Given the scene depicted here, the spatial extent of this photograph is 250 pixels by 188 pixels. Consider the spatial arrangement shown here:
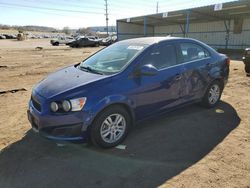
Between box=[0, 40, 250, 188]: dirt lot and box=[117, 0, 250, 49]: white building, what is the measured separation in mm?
17107

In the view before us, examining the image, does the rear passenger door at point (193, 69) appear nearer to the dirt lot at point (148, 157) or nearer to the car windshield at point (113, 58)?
the dirt lot at point (148, 157)

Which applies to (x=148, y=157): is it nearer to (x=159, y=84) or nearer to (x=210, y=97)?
(x=159, y=84)

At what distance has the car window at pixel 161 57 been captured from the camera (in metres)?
4.04

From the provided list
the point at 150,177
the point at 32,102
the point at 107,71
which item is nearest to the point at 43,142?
the point at 32,102

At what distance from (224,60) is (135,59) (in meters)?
2.70

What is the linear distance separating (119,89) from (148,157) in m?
1.10

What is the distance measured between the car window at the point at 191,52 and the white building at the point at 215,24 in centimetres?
1575

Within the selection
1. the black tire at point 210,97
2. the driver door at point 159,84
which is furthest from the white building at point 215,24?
the driver door at point 159,84

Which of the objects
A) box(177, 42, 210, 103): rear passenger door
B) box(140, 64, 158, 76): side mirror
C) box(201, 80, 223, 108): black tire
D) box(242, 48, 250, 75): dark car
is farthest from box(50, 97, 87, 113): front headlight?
box(242, 48, 250, 75): dark car

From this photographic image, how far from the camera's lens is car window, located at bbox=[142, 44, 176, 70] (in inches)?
159

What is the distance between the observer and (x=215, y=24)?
27.7m

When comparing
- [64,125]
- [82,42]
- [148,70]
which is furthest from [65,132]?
[82,42]

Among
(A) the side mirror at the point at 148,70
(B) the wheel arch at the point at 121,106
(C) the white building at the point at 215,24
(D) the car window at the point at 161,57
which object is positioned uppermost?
(C) the white building at the point at 215,24

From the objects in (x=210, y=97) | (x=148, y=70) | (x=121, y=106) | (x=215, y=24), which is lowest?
(x=210, y=97)
